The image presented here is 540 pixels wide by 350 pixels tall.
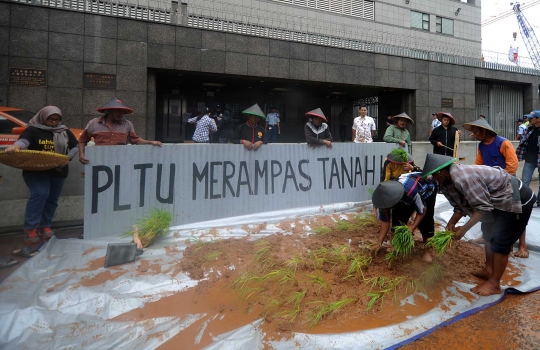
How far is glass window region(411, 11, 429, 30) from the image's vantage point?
2367cm

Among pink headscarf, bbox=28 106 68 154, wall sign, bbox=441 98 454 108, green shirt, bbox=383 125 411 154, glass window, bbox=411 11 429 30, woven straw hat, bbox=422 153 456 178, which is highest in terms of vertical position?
glass window, bbox=411 11 429 30

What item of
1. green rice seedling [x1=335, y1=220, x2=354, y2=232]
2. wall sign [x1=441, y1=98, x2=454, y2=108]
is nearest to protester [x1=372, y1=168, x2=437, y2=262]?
green rice seedling [x1=335, y1=220, x2=354, y2=232]

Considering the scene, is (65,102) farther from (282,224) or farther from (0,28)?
(282,224)

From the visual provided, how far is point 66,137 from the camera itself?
508 centimetres

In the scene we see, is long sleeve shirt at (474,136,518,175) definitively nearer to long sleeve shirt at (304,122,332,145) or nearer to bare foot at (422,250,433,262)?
bare foot at (422,250,433,262)

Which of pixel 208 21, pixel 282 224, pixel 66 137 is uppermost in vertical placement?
pixel 208 21

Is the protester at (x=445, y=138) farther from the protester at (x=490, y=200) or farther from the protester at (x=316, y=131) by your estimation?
the protester at (x=490, y=200)

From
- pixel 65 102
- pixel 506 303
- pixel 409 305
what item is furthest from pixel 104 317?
pixel 65 102

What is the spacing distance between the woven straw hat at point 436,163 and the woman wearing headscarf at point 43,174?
14.9 feet

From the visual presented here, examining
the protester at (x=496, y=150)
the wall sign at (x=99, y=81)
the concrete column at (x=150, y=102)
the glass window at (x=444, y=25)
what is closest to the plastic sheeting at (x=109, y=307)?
the protester at (x=496, y=150)

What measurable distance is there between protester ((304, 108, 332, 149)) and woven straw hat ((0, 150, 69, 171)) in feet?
12.9

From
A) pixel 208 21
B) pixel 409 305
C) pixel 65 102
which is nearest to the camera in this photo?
pixel 409 305

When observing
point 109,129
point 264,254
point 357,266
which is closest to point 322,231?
point 264,254

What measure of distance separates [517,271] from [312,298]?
263cm
